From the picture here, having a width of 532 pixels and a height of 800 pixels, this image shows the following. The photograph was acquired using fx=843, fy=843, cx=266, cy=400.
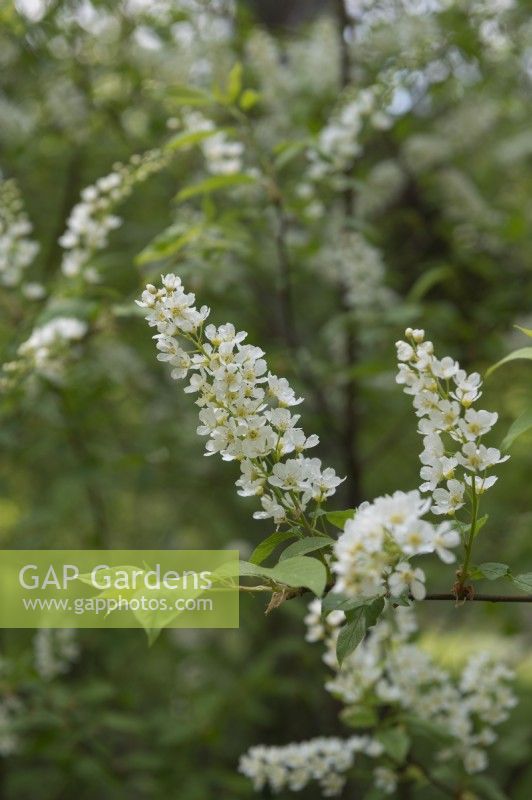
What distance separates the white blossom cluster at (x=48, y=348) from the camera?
2.65m

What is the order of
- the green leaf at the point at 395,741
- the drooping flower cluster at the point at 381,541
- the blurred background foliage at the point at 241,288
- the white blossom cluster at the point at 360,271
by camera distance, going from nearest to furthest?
the drooping flower cluster at the point at 381,541 → the green leaf at the point at 395,741 → the blurred background foliage at the point at 241,288 → the white blossom cluster at the point at 360,271

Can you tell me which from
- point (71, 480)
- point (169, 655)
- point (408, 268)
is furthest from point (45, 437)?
point (408, 268)

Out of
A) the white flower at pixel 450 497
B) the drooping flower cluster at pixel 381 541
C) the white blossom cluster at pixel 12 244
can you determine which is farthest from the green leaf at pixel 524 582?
the white blossom cluster at pixel 12 244

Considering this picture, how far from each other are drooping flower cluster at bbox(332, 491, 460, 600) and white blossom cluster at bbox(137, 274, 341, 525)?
258 mm

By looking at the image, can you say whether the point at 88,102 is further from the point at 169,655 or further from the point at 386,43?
the point at 169,655

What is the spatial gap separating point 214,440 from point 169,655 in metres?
3.86

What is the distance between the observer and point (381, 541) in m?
1.17

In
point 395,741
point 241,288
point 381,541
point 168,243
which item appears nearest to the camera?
point 381,541

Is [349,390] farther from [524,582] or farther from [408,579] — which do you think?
[408,579]

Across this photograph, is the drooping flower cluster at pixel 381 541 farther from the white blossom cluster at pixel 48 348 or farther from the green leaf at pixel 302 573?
the white blossom cluster at pixel 48 348

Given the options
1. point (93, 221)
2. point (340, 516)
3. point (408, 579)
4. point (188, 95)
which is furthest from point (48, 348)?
point (408, 579)

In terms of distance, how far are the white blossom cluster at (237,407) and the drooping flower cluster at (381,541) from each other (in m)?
0.26

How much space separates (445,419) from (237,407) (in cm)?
35

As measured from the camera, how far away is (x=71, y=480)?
3738mm
